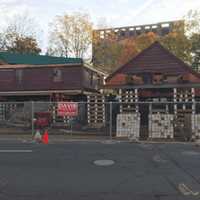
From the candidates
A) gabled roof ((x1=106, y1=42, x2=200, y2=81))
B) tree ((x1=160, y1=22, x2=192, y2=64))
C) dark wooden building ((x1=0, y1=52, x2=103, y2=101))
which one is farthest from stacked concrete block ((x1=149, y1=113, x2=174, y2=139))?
tree ((x1=160, y1=22, x2=192, y2=64))

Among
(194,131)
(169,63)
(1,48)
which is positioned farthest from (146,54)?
(1,48)

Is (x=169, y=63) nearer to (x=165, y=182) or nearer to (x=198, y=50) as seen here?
(x=165, y=182)

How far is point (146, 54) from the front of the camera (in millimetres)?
27375

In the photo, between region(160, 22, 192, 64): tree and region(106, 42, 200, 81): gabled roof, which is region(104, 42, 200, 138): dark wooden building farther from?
region(160, 22, 192, 64): tree

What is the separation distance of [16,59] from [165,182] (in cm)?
3574

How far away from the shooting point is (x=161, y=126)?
18.4 meters

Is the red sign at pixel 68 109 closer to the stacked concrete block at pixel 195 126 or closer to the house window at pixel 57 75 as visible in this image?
the stacked concrete block at pixel 195 126

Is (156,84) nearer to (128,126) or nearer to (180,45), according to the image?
(128,126)

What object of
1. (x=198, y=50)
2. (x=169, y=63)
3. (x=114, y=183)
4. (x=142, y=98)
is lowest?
(x=114, y=183)

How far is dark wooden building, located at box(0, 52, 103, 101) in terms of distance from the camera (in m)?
29.7

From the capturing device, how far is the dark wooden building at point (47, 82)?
97.3 ft

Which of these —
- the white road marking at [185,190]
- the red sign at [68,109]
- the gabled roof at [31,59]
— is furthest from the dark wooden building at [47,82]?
the white road marking at [185,190]

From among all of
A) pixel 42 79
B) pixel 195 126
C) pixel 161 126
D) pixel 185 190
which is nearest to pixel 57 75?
pixel 42 79

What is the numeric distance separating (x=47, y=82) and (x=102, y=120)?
7.77 meters
